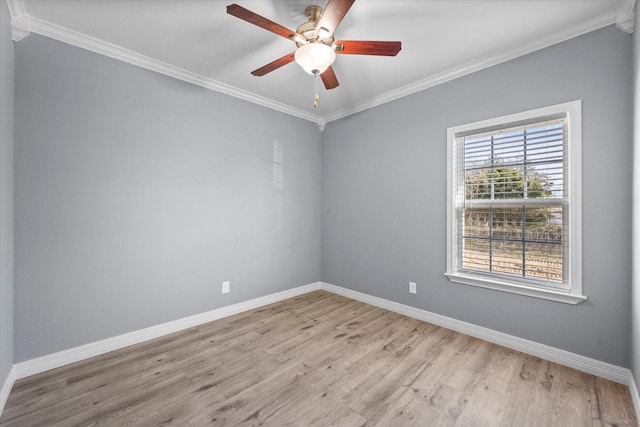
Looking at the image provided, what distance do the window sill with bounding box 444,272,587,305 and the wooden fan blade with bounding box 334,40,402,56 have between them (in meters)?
2.10

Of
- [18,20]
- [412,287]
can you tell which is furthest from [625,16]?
[18,20]

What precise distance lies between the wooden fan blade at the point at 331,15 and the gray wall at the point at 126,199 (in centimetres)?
173

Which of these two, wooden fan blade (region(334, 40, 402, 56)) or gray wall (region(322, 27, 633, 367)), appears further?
gray wall (region(322, 27, 633, 367))

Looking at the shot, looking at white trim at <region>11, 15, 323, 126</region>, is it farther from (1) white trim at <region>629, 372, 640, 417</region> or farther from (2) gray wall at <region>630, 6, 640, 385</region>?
(1) white trim at <region>629, 372, 640, 417</region>

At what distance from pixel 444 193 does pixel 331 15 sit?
1.97 metres

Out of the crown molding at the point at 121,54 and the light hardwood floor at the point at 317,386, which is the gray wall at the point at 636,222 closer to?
the light hardwood floor at the point at 317,386

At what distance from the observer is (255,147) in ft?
11.1

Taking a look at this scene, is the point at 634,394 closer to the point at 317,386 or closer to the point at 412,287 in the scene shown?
the point at 412,287

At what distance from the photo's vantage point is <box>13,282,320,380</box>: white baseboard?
2043 mm

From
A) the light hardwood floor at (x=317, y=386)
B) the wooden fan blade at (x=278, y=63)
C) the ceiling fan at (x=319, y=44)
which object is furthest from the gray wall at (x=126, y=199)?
the ceiling fan at (x=319, y=44)

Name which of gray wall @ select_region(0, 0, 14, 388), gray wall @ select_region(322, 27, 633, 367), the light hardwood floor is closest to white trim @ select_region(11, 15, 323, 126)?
gray wall @ select_region(0, 0, 14, 388)

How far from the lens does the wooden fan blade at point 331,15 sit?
150cm

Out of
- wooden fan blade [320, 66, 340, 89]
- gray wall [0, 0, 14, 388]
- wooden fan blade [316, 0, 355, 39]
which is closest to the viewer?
wooden fan blade [316, 0, 355, 39]

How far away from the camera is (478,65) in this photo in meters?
2.57
